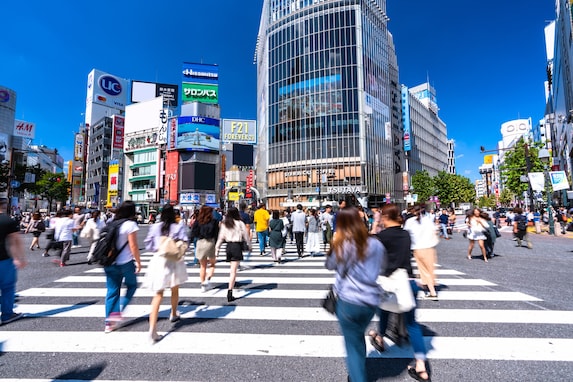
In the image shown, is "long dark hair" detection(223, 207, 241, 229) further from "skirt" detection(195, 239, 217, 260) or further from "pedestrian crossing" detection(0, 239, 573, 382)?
"pedestrian crossing" detection(0, 239, 573, 382)

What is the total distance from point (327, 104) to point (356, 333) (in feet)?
168

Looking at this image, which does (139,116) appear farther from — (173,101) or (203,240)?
(203,240)

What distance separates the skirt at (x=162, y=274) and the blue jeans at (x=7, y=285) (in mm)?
2298

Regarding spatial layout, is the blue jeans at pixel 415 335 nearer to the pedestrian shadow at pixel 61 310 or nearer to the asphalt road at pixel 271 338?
the asphalt road at pixel 271 338

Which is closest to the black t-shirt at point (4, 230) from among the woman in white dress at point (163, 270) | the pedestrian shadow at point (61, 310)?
the pedestrian shadow at point (61, 310)

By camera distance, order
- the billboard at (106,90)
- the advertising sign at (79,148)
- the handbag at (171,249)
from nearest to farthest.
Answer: the handbag at (171,249), the advertising sign at (79,148), the billboard at (106,90)

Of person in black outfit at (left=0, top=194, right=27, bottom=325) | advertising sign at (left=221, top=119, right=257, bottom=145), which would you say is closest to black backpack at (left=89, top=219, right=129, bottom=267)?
person in black outfit at (left=0, top=194, right=27, bottom=325)

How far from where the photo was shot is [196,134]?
57156mm

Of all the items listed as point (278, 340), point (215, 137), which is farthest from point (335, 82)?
point (278, 340)

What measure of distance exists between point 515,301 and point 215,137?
58160 millimetres

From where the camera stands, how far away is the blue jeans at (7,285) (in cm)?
436

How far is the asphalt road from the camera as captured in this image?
312cm

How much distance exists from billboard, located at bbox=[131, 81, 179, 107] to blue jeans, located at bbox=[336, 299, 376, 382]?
3029 inches

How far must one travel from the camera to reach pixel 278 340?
3.88 metres
